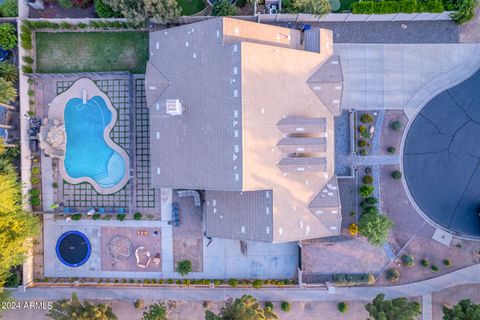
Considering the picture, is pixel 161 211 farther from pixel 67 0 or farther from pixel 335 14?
pixel 335 14

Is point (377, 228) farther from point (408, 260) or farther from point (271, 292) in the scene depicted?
point (271, 292)

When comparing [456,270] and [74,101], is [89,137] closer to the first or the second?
[74,101]

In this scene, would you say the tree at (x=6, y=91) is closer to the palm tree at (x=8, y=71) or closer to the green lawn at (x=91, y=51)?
the palm tree at (x=8, y=71)

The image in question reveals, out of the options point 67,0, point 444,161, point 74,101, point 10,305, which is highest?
point 67,0

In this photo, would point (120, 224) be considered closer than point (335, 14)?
No

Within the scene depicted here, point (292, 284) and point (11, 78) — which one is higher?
point (11, 78)

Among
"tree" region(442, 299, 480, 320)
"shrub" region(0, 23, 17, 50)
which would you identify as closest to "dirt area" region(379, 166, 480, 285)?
"tree" region(442, 299, 480, 320)

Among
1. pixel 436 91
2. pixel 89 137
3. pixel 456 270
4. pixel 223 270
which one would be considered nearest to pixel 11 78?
pixel 89 137
